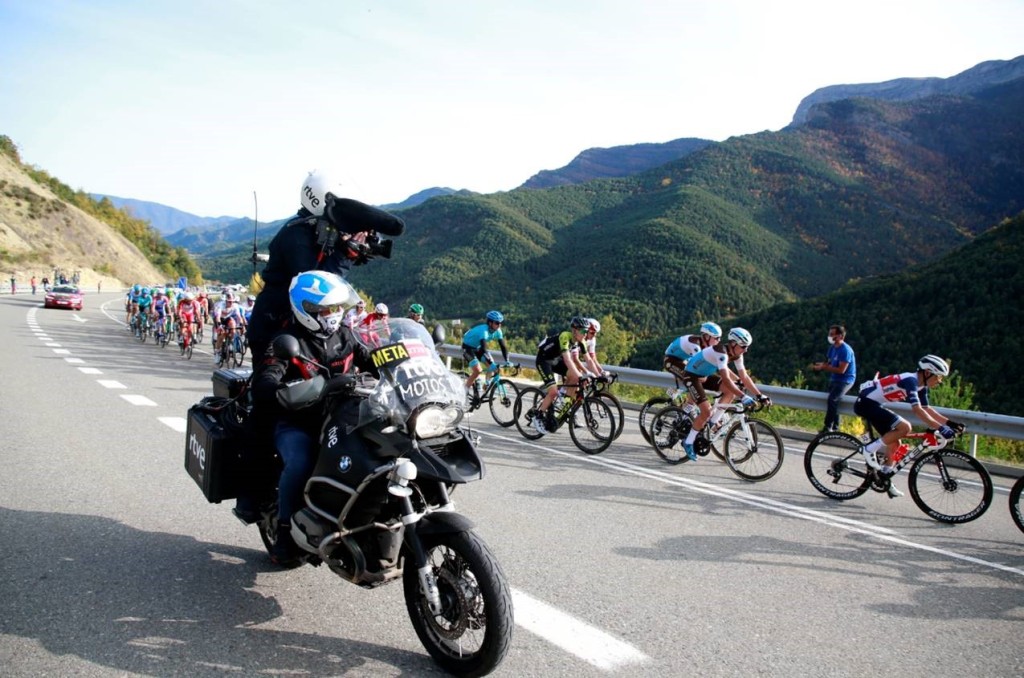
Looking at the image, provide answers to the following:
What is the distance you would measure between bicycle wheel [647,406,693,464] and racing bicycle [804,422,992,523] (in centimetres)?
169

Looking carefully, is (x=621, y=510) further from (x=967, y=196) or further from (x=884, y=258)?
(x=967, y=196)

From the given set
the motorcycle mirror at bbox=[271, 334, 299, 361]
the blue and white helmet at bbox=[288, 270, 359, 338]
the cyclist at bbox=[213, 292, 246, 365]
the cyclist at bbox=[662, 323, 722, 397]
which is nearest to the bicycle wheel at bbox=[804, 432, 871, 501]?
the cyclist at bbox=[662, 323, 722, 397]

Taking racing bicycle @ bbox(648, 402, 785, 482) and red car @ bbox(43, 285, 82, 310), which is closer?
racing bicycle @ bbox(648, 402, 785, 482)

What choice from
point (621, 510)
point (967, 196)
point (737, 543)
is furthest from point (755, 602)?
point (967, 196)

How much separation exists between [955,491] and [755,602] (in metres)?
3.93

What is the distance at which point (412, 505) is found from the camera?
314cm

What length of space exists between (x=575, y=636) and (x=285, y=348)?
2.01 m

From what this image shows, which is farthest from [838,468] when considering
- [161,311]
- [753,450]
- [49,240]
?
[49,240]

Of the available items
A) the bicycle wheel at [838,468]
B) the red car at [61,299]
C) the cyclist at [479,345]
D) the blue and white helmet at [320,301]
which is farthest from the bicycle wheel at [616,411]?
the red car at [61,299]

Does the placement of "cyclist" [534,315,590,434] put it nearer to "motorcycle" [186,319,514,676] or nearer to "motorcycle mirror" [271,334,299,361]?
"motorcycle" [186,319,514,676]

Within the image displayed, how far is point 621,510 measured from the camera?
20.5 feet

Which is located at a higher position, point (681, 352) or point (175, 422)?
point (681, 352)

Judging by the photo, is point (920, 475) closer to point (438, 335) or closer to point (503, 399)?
point (438, 335)

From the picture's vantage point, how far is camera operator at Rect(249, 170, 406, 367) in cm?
431
